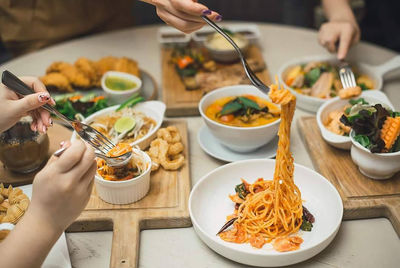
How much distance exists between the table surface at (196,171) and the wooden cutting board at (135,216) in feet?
0.13

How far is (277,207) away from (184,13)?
987mm

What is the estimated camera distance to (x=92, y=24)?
11.5 ft

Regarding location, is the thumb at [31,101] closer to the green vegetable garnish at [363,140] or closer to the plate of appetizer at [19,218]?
the plate of appetizer at [19,218]

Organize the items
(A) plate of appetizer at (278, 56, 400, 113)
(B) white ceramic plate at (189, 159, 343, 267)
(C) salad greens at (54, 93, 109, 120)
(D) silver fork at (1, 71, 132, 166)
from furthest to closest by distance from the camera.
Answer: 1. (A) plate of appetizer at (278, 56, 400, 113)
2. (C) salad greens at (54, 93, 109, 120)
3. (D) silver fork at (1, 71, 132, 166)
4. (B) white ceramic plate at (189, 159, 343, 267)

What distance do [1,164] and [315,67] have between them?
1.90 metres

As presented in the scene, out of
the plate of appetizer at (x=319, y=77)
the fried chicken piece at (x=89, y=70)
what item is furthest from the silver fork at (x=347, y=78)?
the fried chicken piece at (x=89, y=70)

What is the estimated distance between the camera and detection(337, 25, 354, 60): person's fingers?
2680 millimetres

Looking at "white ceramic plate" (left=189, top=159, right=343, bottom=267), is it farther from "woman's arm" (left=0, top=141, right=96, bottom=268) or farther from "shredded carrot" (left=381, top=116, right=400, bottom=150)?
"woman's arm" (left=0, top=141, right=96, bottom=268)

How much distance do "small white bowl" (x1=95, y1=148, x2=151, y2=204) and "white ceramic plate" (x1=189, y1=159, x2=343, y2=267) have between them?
224 millimetres

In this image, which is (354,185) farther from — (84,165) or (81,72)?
(81,72)

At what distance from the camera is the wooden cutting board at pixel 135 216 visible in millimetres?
1665

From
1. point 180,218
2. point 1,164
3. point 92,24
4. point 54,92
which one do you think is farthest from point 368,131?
point 92,24

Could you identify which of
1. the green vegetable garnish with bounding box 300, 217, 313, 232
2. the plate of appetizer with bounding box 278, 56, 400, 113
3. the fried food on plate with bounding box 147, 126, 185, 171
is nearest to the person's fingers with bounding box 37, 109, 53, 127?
the fried food on plate with bounding box 147, 126, 185, 171

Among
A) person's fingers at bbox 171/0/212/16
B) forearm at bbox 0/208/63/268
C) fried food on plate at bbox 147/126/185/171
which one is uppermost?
person's fingers at bbox 171/0/212/16
